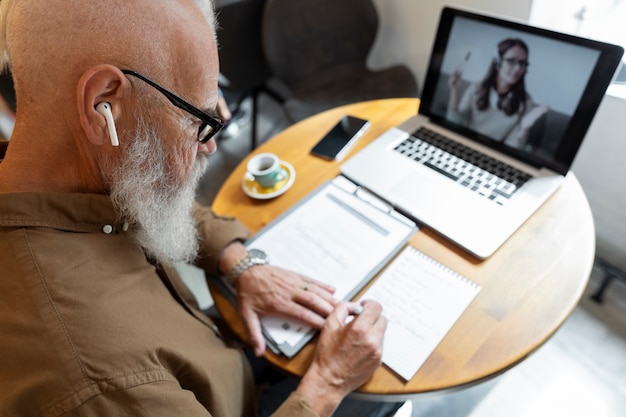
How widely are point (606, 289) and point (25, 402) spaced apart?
1.77 m

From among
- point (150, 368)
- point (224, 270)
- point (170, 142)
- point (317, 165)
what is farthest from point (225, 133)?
point (150, 368)

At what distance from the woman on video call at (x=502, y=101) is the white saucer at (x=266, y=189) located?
486 millimetres

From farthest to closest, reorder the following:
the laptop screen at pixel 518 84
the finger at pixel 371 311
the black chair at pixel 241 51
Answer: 1. the black chair at pixel 241 51
2. the laptop screen at pixel 518 84
3. the finger at pixel 371 311

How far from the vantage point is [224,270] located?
87cm

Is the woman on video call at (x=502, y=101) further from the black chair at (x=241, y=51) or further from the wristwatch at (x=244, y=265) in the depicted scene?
the black chair at (x=241, y=51)

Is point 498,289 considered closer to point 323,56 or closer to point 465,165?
point 465,165

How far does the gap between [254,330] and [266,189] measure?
1.36 ft

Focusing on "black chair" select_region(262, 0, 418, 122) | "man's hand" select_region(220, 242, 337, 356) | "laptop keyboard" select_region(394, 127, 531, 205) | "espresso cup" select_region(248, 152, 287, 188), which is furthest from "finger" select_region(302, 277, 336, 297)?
"black chair" select_region(262, 0, 418, 122)

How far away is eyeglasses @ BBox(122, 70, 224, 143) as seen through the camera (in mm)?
549

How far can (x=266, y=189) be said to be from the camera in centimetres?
105

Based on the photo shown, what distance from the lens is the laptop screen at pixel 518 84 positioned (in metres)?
0.83

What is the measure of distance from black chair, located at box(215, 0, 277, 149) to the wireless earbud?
4.02 ft

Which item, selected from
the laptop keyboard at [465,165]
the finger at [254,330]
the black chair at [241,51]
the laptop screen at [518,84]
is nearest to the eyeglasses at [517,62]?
the laptop screen at [518,84]

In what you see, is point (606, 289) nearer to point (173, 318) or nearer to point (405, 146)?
point (405, 146)
